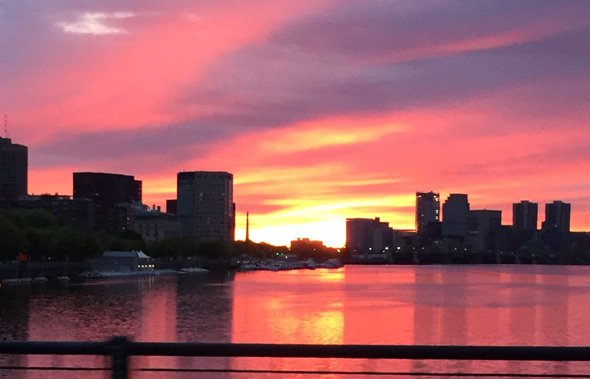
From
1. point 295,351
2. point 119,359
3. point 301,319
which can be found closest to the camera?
point 295,351

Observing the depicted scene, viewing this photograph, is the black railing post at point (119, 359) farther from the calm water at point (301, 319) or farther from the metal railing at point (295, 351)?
the calm water at point (301, 319)

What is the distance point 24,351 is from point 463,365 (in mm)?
39591

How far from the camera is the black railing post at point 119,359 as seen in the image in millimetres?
6867

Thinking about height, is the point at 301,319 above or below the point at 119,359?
below

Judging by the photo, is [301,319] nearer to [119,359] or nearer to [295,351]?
[119,359]

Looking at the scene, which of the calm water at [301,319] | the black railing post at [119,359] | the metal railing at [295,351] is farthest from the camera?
the calm water at [301,319]

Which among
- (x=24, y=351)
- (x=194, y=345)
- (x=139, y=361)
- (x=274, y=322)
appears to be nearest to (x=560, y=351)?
(x=194, y=345)

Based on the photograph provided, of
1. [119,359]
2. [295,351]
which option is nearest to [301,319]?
[119,359]

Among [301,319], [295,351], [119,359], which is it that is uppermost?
[295,351]

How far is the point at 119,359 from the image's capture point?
6891 millimetres

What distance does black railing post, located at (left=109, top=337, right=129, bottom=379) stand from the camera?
687cm

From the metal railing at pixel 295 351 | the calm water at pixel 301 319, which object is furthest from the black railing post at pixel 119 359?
the calm water at pixel 301 319

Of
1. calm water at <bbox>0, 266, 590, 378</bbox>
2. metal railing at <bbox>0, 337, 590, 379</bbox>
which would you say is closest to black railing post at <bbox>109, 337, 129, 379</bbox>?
metal railing at <bbox>0, 337, 590, 379</bbox>

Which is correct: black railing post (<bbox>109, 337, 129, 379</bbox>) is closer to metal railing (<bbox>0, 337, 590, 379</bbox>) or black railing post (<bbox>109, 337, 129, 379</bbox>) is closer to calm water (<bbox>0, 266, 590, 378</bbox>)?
metal railing (<bbox>0, 337, 590, 379</bbox>)
